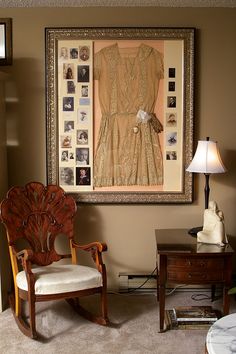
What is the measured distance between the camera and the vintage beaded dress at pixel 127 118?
132 inches

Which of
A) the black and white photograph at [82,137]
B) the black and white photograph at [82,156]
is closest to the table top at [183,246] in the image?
the black and white photograph at [82,156]

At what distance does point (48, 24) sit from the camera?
3.35 metres

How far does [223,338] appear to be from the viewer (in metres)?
1.92

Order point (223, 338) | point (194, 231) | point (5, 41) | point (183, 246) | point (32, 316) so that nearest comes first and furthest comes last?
1. point (223, 338)
2. point (32, 316)
3. point (183, 246)
4. point (194, 231)
5. point (5, 41)

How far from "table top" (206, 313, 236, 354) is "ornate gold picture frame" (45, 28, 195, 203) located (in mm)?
1487

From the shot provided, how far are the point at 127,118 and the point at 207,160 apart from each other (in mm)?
742

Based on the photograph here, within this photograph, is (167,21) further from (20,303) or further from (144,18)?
(20,303)

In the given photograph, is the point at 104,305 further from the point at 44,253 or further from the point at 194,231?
the point at 194,231

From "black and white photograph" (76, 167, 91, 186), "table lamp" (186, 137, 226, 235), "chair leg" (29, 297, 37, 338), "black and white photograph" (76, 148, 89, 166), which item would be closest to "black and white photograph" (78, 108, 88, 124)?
"black and white photograph" (76, 148, 89, 166)

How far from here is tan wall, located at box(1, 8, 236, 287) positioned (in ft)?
11.0

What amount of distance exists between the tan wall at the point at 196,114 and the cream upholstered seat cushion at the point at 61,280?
623 millimetres

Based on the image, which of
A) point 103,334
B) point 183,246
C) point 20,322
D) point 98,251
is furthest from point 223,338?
point 20,322

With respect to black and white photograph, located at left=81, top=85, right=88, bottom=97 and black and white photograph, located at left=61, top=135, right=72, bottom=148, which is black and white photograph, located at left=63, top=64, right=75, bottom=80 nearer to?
black and white photograph, located at left=81, top=85, right=88, bottom=97

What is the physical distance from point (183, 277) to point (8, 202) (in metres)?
1.38
